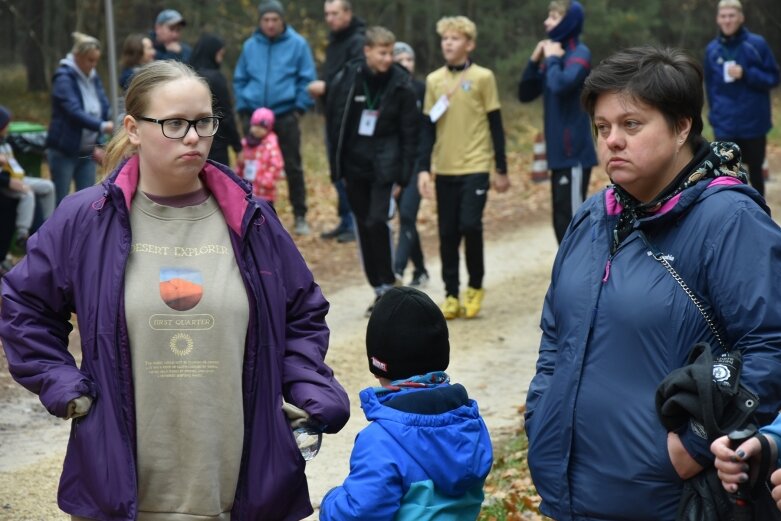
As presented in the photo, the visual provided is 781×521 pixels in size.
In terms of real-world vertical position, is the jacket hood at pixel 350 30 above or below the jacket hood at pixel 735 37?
above

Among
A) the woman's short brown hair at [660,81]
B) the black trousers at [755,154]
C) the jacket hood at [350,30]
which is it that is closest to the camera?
the woman's short brown hair at [660,81]

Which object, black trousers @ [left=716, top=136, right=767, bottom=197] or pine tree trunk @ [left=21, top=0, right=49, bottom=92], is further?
pine tree trunk @ [left=21, top=0, right=49, bottom=92]

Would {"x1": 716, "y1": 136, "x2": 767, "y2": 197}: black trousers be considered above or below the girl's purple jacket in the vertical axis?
below

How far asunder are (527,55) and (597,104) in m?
25.0

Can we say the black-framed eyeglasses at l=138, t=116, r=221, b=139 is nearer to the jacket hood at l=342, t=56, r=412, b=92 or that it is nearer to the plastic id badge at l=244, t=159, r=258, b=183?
the jacket hood at l=342, t=56, r=412, b=92

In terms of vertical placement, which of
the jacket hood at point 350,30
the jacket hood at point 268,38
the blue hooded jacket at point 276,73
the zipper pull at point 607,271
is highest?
the zipper pull at point 607,271

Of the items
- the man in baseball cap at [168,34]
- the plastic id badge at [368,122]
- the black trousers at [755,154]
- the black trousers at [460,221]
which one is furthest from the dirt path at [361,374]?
the man in baseball cap at [168,34]

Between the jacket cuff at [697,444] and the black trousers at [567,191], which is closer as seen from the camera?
the jacket cuff at [697,444]

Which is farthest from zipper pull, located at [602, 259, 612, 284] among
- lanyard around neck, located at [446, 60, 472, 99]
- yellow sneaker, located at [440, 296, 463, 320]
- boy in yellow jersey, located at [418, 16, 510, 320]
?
yellow sneaker, located at [440, 296, 463, 320]

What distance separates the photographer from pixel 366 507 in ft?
11.5

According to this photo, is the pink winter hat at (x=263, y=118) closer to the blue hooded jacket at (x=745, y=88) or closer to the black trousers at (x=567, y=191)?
the black trousers at (x=567, y=191)

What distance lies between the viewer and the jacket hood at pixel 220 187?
3.85 m

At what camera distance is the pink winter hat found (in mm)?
13883

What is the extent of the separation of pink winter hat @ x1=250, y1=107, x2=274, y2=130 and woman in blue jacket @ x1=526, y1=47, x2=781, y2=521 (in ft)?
34.6
